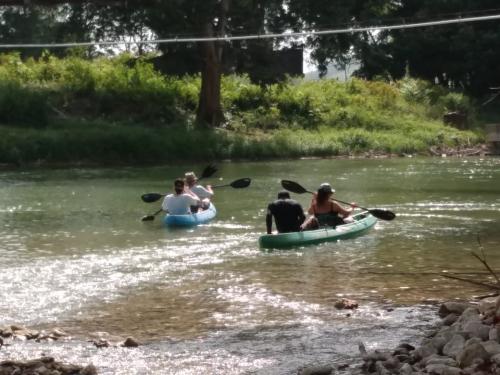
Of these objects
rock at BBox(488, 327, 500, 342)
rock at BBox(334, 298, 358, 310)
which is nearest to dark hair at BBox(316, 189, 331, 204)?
rock at BBox(334, 298, 358, 310)

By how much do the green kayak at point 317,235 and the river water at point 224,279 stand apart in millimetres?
155

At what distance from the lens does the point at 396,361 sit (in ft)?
24.0

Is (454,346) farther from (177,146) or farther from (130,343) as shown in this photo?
(177,146)

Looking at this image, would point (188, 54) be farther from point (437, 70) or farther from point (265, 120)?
point (437, 70)

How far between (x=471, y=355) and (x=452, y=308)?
2597 millimetres

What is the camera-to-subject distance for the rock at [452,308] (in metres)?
9.35

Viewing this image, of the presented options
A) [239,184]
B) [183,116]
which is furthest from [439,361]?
[183,116]

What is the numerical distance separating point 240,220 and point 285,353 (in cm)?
1017

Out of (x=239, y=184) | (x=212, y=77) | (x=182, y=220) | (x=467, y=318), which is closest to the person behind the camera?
(x=467, y=318)

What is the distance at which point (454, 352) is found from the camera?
7270 millimetres

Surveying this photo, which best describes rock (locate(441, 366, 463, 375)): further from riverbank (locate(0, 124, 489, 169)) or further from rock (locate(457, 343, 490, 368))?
riverbank (locate(0, 124, 489, 169))

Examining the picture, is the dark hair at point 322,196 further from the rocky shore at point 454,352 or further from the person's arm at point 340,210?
the rocky shore at point 454,352

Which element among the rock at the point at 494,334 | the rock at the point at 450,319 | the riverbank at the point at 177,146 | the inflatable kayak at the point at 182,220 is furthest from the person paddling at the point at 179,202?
the riverbank at the point at 177,146

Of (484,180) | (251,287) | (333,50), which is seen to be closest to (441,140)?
(333,50)
